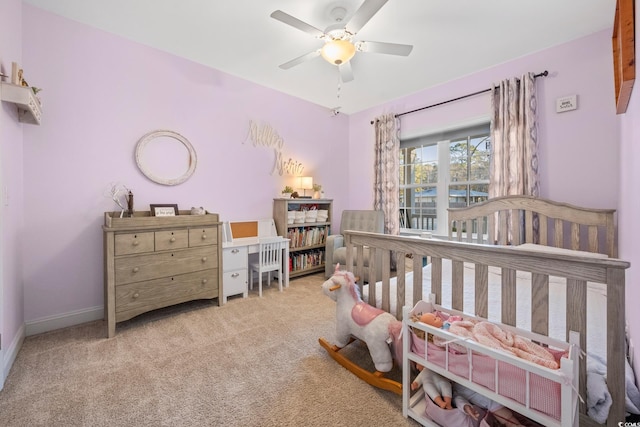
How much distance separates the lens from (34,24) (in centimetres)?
213

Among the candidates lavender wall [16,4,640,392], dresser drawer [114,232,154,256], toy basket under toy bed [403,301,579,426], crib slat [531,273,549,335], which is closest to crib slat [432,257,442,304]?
toy basket under toy bed [403,301,579,426]

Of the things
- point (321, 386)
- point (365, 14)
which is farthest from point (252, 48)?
point (321, 386)

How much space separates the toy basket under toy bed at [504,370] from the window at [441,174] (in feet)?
8.78

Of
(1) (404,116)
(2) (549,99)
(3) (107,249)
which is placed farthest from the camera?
(1) (404,116)

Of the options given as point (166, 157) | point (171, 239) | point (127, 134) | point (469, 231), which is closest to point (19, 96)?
point (127, 134)

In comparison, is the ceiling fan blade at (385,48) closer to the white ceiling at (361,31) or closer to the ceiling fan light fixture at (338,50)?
the ceiling fan light fixture at (338,50)

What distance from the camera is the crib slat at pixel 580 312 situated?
1013 mm

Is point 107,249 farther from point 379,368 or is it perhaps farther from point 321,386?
point 379,368

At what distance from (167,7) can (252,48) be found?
31.0 inches

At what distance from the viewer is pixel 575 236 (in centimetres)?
232

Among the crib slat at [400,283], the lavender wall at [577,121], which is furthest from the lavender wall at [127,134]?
the crib slat at [400,283]

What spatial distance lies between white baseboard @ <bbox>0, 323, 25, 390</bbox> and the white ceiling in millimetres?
2623

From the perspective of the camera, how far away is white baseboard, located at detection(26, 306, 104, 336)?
2.16 metres

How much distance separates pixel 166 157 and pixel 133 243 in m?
1.04
